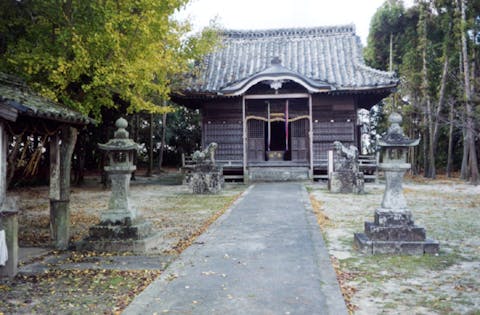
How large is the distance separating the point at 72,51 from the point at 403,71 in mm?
21497

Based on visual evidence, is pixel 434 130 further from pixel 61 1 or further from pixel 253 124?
pixel 61 1

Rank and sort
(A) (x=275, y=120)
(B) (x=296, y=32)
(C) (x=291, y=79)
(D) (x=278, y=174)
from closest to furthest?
(C) (x=291, y=79) < (D) (x=278, y=174) < (A) (x=275, y=120) < (B) (x=296, y=32)

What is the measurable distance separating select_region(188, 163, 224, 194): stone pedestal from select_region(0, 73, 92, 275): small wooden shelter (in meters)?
6.61

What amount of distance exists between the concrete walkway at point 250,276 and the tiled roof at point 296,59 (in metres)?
12.4

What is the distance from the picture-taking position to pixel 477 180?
1822 centimetres

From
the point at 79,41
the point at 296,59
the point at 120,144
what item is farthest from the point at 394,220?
the point at 296,59

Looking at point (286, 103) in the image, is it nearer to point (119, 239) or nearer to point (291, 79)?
point (291, 79)

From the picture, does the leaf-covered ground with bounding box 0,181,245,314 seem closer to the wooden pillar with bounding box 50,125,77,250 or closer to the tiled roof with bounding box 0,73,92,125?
the wooden pillar with bounding box 50,125,77,250

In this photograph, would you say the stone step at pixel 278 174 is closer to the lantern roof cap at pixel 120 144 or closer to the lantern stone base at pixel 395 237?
the lantern roof cap at pixel 120 144

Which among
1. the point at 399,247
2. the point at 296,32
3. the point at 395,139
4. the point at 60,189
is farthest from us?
the point at 296,32

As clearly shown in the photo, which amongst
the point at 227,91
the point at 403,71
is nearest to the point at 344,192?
the point at 227,91

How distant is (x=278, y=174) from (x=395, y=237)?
12944mm

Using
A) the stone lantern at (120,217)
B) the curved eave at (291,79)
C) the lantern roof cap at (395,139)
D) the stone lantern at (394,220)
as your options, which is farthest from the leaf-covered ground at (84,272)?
the curved eave at (291,79)

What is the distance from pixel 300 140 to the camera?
811 inches
